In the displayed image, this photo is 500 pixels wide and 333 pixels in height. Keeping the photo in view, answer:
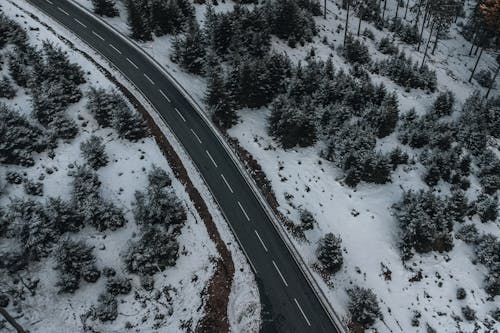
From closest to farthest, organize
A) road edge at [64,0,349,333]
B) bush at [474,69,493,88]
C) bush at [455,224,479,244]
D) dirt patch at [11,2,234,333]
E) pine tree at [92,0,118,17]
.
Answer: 1. dirt patch at [11,2,234,333]
2. road edge at [64,0,349,333]
3. bush at [455,224,479,244]
4. pine tree at [92,0,118,17]
5. bush at [474,69,493,88]

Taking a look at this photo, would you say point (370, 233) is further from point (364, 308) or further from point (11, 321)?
point (11, 321)

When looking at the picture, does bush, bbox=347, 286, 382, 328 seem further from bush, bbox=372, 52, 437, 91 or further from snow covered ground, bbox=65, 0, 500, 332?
bush, bbox=372, 52, 437, 91

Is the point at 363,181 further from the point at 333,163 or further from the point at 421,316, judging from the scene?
the point at 421,316

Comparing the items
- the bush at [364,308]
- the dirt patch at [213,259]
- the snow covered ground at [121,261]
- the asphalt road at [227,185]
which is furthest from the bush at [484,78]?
the dirt patch at [213,259]

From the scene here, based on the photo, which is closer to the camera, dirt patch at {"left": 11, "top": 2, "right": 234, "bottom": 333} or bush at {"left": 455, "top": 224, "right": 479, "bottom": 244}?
dirt patch at {"left": 11, "top": 2, "right": 234, "bottom": 333}

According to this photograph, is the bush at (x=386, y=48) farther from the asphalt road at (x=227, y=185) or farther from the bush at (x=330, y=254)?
the bush at (x=330, y=254)

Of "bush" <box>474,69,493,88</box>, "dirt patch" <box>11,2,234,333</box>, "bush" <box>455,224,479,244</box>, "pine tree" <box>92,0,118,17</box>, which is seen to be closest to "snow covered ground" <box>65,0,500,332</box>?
"bush" <box>455,224,479,244</box>

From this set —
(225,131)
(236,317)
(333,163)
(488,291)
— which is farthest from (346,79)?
(236,317)
